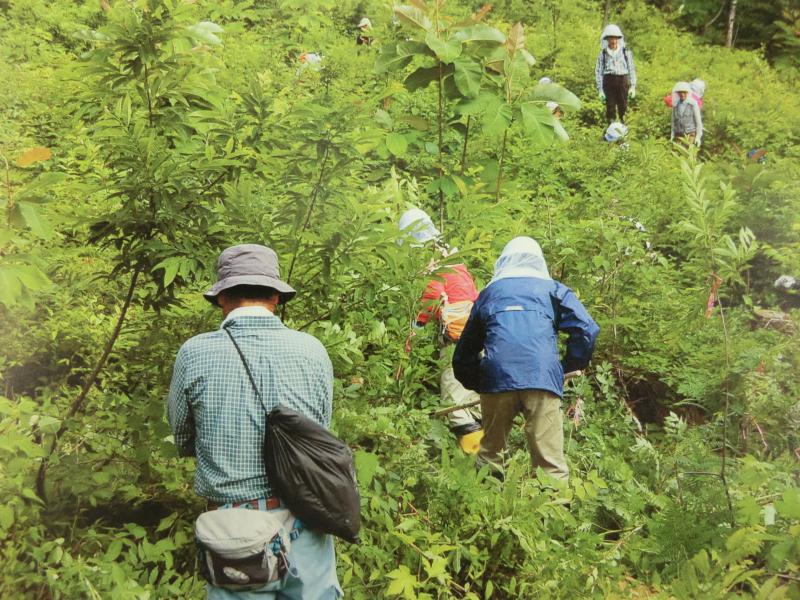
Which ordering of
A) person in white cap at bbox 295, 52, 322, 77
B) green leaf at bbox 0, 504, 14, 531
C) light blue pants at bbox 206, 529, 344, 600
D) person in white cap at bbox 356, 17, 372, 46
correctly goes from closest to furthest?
light blue pants at bbox 206, 529, 344, 600
green leaf at bbox 0, 504, 14, 531
person in white cap at bbox 295, 52, 322, 77
person in white cap at bbox 356, 17, 372, 46

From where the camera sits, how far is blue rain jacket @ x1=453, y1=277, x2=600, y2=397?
4.73 metres

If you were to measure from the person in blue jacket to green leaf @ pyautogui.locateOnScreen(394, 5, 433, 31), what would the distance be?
1.68m

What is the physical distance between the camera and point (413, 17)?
459 centimetres

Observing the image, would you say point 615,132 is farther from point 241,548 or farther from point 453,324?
point 241,548

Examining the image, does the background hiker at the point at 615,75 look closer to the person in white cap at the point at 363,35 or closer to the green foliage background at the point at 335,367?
the person in white cap at the point at 363,35

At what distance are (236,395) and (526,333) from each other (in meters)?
2.55

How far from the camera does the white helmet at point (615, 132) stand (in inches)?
453

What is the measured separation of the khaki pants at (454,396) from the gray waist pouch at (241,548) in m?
3.14

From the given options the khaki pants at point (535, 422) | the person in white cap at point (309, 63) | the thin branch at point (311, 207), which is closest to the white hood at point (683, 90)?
the person in white cap at point (309, 63)

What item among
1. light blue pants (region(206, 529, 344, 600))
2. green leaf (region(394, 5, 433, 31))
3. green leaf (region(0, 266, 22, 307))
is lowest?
light blue pants (region(206, 529, 344, 600))

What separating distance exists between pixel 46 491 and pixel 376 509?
5.77 ft

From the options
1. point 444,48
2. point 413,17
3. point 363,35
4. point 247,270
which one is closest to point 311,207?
point 247,270

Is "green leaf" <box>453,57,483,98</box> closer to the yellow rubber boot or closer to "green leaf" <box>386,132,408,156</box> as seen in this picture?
"green leaf" <box>386,132,408,156</box>

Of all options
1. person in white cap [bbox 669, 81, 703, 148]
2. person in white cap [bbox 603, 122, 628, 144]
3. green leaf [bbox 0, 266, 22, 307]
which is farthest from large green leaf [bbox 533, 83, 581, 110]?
person in white cap [bbox 669, 81, 703, 148]
